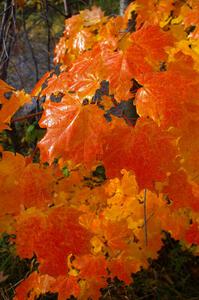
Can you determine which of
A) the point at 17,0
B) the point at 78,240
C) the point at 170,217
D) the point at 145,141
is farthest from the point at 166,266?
the point at 17,0

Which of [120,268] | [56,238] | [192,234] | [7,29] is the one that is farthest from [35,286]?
[7,29]

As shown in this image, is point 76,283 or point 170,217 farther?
point 170,217

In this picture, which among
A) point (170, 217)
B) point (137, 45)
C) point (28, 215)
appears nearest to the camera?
point (137, 45)

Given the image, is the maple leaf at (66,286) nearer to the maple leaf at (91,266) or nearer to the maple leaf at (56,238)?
the maple leaf at (91,266)

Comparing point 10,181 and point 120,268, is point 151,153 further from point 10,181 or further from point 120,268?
point 120,268

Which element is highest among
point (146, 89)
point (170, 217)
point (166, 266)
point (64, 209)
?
point (146, 89)

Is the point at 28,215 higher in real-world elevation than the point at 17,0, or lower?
lower

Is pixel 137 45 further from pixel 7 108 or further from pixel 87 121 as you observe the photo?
pixel 7 108
